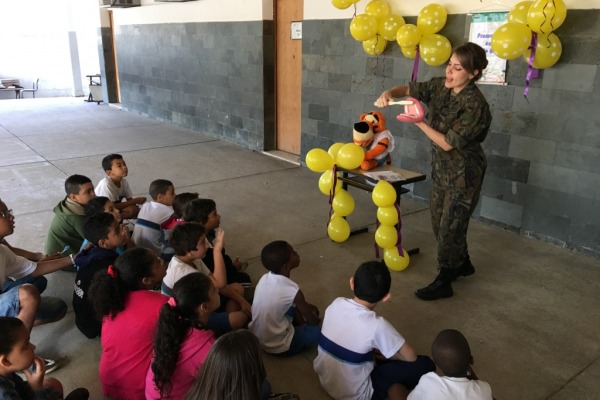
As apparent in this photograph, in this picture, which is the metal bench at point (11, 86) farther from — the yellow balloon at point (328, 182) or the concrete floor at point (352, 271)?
the yellow balloon at point (328, 182)

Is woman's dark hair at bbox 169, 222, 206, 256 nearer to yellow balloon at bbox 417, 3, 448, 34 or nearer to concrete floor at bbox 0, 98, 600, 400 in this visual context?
concrete floor at bbox 0, 98, 600, 400

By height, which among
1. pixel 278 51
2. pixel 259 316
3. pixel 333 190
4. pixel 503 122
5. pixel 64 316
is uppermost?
pixel 278 51

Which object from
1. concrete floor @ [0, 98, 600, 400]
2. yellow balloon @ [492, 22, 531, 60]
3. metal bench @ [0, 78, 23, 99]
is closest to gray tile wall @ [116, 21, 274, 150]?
concrete floor @ [0, 98, 600, 400]

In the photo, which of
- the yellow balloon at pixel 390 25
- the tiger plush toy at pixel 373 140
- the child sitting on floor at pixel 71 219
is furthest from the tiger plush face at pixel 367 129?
the child sitting on floor at pixel 71 219

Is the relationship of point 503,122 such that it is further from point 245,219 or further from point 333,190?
point 245,219

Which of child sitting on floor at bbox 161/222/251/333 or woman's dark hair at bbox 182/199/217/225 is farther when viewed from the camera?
woman's dark hair at bbox 182/199/217/225

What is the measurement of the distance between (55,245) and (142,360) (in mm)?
1631

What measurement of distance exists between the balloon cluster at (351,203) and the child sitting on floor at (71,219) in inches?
63.3

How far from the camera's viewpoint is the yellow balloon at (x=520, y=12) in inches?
136

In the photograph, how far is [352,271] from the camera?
11.4 feet

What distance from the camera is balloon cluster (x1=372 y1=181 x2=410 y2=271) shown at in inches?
132

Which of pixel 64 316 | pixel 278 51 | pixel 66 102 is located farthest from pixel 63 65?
pixel 64 316

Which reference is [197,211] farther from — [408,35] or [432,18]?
[432,18]

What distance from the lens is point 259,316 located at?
2.43 m
